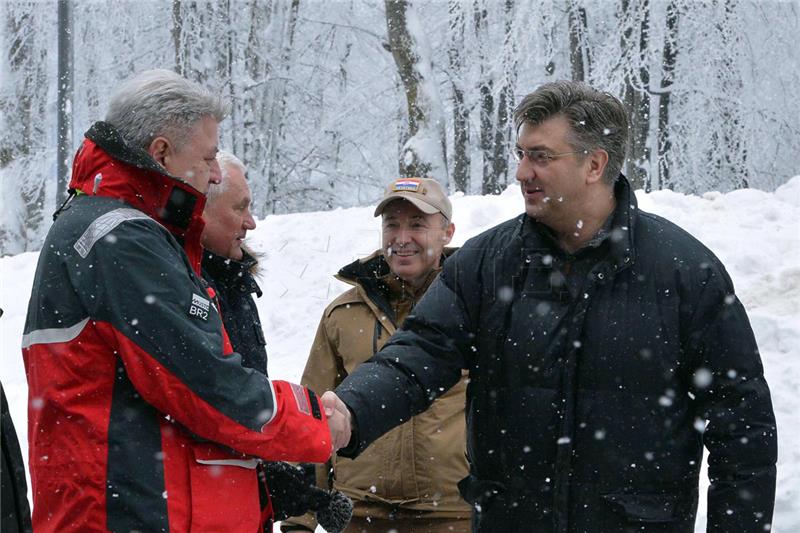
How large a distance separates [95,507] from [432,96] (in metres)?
10.4

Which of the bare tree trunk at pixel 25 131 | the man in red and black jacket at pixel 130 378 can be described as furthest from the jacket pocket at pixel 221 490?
the bare tree trunk at pixel 25 131

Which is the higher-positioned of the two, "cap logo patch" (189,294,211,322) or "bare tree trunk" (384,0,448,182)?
"bare tree trunk" (384,0,448,182)

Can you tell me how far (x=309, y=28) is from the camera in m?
19.5

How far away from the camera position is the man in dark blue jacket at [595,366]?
2926mm

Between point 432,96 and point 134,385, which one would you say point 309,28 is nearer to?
point 432,96

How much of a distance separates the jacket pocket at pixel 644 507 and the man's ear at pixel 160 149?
1645 millimetres

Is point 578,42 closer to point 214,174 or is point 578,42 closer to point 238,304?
point 238,304

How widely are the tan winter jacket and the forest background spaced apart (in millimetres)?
7892

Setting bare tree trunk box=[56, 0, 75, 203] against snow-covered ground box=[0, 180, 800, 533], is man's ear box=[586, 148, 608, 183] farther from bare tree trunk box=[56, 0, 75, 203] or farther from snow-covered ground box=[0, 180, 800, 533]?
bare tree trunk box=[56, 0, 75, 203]

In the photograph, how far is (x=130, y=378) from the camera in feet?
8.36

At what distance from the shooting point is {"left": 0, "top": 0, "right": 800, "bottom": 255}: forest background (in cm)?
1380

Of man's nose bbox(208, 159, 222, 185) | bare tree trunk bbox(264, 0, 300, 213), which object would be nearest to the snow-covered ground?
man's nose bbox(208, 159, 222, 185)

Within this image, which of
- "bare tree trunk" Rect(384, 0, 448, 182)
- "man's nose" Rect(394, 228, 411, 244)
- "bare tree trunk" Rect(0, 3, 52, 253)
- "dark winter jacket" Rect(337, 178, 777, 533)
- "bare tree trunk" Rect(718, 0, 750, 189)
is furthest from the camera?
"bare tree trunk" Rect(0, 3, 52, 253)

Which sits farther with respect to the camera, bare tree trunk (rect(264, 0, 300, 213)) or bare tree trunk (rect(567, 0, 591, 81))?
bare tree trunk (rect(264, 0, 300, 213))
